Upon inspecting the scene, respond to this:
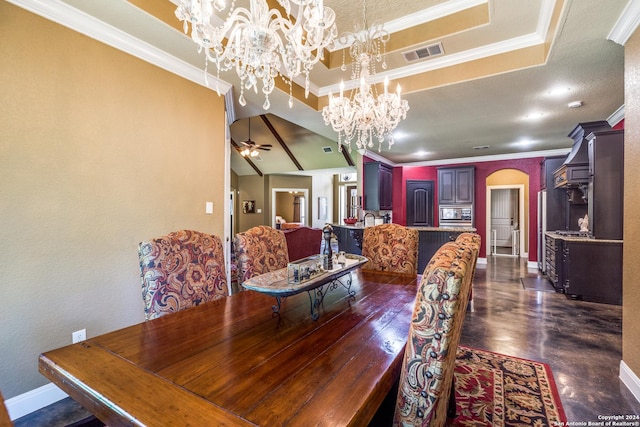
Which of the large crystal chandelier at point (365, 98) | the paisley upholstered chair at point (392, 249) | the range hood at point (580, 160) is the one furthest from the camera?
the range hood at point (580, 160)

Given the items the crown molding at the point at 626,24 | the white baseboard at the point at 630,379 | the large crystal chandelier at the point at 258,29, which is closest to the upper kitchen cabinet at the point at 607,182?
the crown molding at the point at 626,24

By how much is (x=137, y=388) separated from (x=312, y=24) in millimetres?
1904

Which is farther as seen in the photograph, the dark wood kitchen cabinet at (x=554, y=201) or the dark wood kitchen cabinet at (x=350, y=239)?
the dark wood kitchen cabinet at (x=554, y=201)

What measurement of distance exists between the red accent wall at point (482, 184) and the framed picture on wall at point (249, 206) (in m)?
5.31

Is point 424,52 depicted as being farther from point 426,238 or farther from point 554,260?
point 554,260

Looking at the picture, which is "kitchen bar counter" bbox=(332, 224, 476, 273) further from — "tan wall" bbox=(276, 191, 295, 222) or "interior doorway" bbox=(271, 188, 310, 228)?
"tan wall" bbox=(276, 191, 295, 222)

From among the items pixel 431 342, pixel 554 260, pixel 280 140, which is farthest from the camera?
pixel 280 140

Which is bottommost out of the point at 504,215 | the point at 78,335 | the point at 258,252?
the point at 78,335

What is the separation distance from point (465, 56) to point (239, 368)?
11.7 feet

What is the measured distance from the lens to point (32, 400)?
185cm

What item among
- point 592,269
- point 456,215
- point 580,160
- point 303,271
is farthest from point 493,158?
point 303,271

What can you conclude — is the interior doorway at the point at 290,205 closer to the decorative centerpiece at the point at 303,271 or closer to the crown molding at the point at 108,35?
the crown molding at the point at 108,35

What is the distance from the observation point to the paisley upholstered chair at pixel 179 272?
1.50 m

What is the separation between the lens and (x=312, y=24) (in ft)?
5.53
